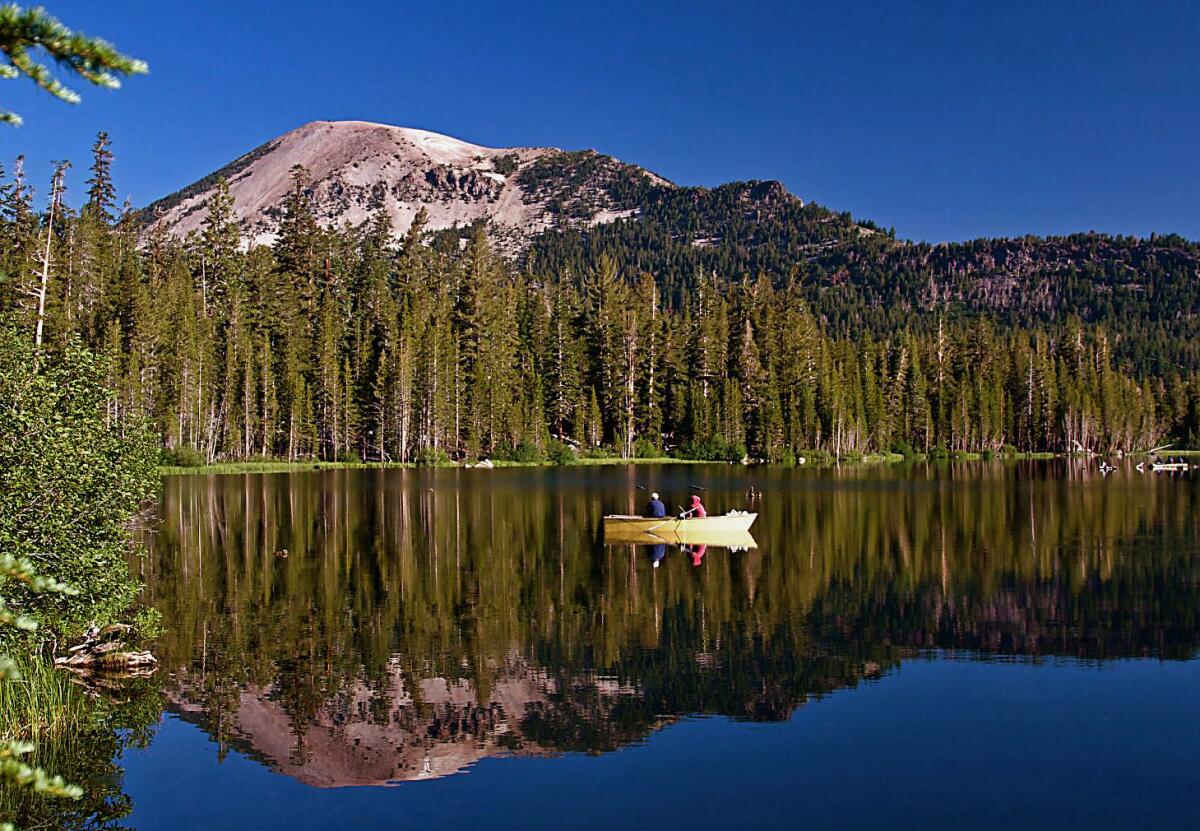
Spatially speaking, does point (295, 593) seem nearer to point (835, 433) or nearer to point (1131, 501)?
point (1131, 501)

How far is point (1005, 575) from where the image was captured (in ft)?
97.4

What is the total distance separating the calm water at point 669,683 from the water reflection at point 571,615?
0.10 meters

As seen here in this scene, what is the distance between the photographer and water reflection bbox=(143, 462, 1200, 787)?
16406mm

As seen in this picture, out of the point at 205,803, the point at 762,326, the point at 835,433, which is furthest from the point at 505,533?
the point at 762,326

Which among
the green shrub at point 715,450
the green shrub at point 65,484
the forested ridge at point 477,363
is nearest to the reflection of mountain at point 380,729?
the green shrub at point 65,484

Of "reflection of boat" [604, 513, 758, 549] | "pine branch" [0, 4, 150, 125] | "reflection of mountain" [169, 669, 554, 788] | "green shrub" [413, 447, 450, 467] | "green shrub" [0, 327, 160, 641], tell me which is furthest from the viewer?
"green shrub" [413, 447, 450, 467]

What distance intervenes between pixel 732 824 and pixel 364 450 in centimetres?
9203

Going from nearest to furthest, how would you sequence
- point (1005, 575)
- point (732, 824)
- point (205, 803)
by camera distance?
point (732, 824)
point (205, 803)
point (1005, 575)

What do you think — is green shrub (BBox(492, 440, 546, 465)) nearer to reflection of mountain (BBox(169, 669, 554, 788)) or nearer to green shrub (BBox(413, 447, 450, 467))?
green shrub (BBox(413, 447, 450, 467))

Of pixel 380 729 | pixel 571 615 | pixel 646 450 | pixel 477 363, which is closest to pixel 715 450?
pixel 646 450

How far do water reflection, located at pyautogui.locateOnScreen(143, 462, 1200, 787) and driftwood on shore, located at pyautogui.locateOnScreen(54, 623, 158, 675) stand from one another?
57cm

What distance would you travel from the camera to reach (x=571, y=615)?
78.9 feet

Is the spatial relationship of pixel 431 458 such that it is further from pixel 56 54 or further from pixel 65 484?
pixel 56 54

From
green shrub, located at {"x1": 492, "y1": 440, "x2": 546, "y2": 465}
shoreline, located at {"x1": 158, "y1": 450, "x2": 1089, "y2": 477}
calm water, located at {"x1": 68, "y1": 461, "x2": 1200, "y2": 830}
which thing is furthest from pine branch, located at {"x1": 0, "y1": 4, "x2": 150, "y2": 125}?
green shrub, located at {"x1": 492, "y1": 440, "x2": 546, "y2": 465}
